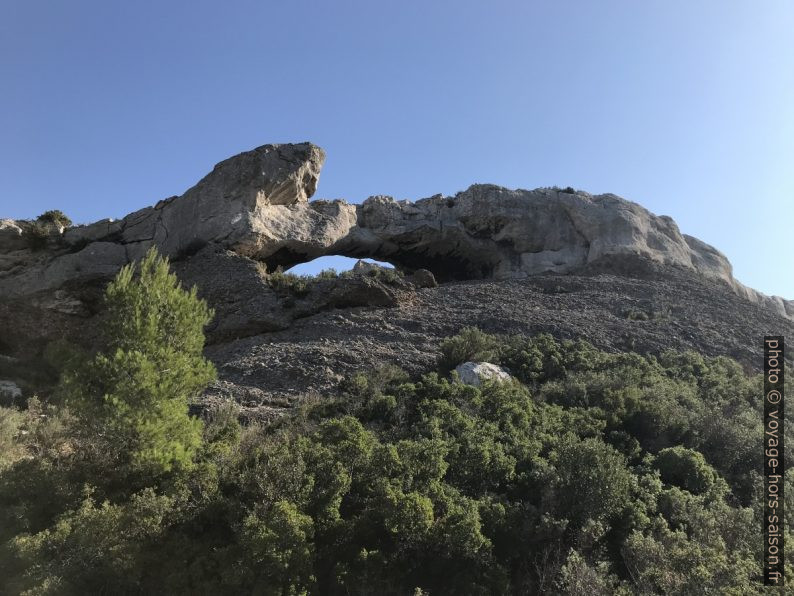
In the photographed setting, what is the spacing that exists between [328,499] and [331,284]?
34.1 feet

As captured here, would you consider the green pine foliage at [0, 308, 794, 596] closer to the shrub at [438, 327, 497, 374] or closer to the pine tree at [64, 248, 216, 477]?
the pine tree at [64, 248, 216, 477]

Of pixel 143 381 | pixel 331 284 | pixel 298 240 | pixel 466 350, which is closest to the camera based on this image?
pixel 143 381

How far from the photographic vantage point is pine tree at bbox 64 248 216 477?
6.38 metres

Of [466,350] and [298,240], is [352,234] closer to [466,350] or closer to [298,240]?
[298,240]

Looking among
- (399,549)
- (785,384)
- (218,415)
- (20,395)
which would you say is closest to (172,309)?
(218,415)

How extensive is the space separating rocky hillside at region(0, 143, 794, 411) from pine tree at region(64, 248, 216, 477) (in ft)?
12.2

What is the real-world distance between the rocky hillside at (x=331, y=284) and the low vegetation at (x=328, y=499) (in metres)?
3.82

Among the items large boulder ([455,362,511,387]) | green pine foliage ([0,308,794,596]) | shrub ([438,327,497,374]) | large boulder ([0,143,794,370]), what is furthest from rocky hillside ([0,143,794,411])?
green pine foliage ([0,308,794,596])

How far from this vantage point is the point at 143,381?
20.9 feet

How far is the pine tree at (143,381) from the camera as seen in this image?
638 cm

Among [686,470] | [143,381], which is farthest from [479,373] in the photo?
[143,381]

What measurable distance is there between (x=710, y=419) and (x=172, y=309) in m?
9.58

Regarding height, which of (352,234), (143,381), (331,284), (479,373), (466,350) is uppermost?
(352,234)

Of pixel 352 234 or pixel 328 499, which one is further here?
pixel 352 234
